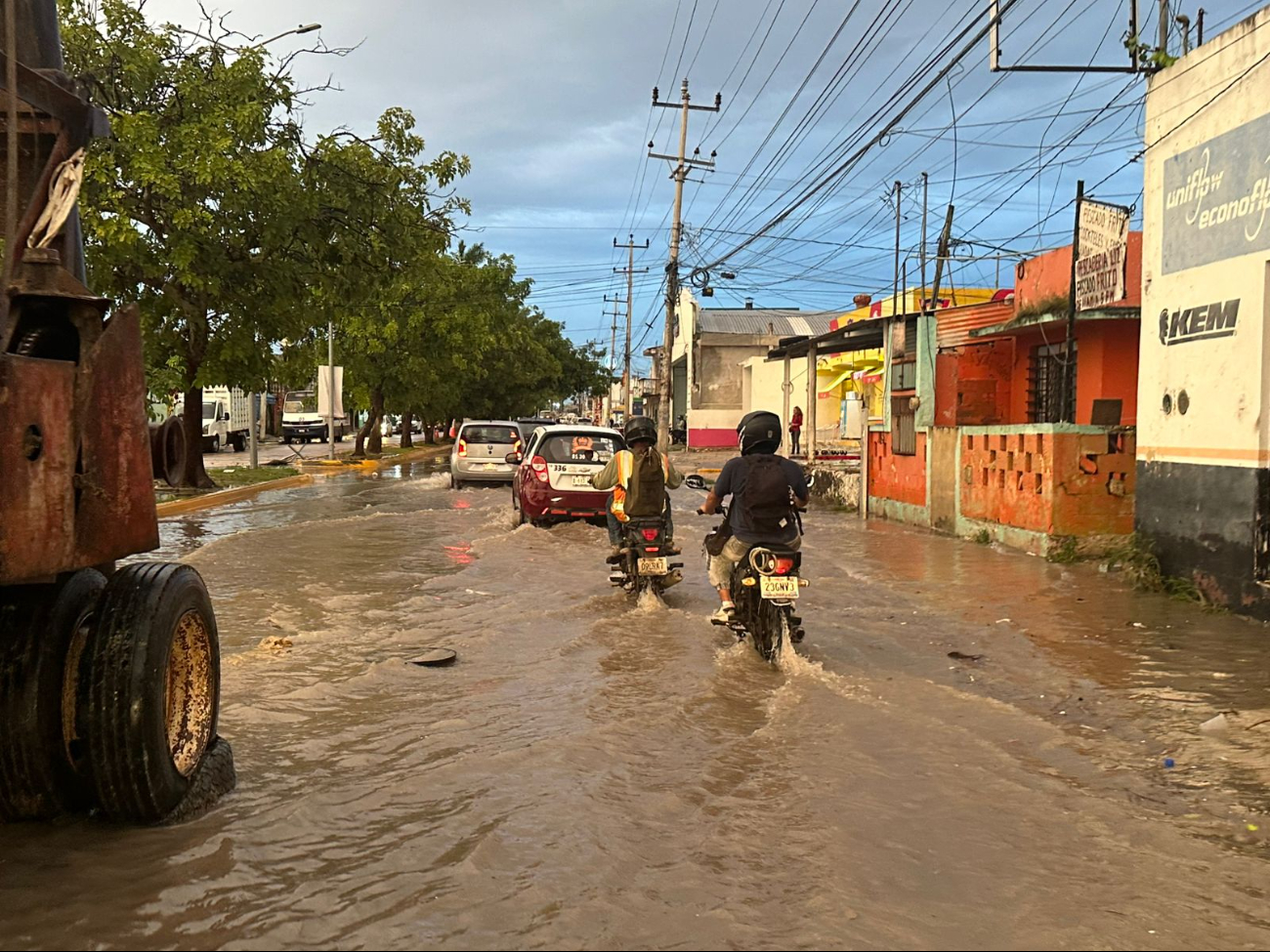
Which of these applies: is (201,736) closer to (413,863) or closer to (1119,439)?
(413,863)

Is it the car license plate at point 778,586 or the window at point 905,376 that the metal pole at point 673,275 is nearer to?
the window at point 905,376

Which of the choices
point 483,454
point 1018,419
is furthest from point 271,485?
point 1018,419

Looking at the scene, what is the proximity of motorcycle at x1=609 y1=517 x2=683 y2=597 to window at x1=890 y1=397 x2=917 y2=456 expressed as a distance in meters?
9.18

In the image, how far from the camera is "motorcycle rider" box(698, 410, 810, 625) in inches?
298

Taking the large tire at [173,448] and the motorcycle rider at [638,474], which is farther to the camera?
the motorcycle rider at [638,474]

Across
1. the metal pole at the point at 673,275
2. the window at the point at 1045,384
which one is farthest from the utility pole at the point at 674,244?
the window at the point at 1045,384

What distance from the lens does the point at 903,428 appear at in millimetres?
18500

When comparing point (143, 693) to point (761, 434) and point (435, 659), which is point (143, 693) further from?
point (761, 434)

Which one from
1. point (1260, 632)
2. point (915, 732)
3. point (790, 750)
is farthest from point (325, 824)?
point (1260, 632)

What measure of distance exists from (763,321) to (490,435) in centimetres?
3845

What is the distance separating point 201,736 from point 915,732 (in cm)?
360

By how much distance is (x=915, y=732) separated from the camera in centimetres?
602

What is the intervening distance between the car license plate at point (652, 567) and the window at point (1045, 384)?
10047mm

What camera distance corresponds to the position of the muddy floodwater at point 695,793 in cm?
366
